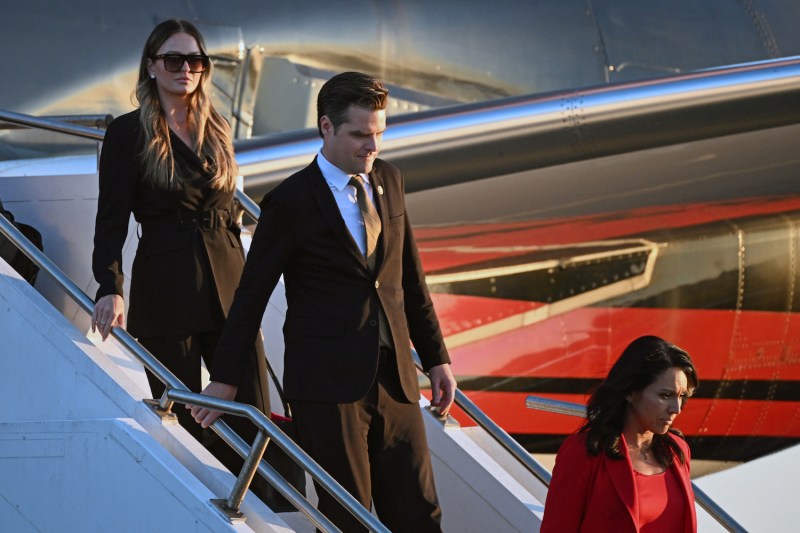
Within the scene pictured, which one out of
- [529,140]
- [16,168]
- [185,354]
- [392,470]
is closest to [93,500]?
[185,354]

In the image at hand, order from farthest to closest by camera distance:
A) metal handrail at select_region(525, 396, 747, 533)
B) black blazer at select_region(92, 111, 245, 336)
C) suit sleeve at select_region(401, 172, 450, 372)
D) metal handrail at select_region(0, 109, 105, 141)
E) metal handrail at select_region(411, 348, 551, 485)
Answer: metal handrail at select_region(0, 109, 105, 141)
metal handrail at select_region(411, 348, 551, 485)
black blazer at select_region(92, 111, 245, 336)
metal handrail at select_region(525, 396, 747, 533)
suit sleeve at select_region(401, 172, 450, 372)

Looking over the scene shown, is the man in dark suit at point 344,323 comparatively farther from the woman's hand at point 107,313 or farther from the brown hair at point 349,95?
the woman's hand at point 107,313

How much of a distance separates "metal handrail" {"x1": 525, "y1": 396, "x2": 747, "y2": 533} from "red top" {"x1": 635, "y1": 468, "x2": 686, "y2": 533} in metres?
0.64

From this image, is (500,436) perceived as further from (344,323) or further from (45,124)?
(45,124)

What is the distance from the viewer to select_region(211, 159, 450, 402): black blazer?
341cm

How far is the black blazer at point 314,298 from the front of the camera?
3.41 meters

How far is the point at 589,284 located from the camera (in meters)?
7.96

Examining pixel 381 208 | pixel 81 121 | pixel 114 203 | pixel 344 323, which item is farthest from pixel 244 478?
pixel 81 121

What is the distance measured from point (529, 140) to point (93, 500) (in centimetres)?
346

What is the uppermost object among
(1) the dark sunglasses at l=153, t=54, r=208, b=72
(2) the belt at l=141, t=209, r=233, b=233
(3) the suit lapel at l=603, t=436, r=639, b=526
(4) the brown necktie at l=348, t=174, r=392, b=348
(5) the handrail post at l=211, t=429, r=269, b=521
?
(1) the dark sunglasses at l=153, t=54, r=208, b=72

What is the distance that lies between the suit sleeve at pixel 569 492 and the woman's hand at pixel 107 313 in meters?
1.44

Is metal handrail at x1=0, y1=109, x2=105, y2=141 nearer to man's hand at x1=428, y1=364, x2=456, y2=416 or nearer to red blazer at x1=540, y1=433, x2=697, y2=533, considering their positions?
man's hand at x1=428, y1=364, x2=456, y2=416

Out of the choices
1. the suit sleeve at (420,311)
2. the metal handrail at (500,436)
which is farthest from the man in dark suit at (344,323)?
the metal handrail at (500,436)

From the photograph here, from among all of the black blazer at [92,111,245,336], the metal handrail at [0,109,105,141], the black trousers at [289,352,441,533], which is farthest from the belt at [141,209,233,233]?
the metal handrail at [0,109,105,141]
